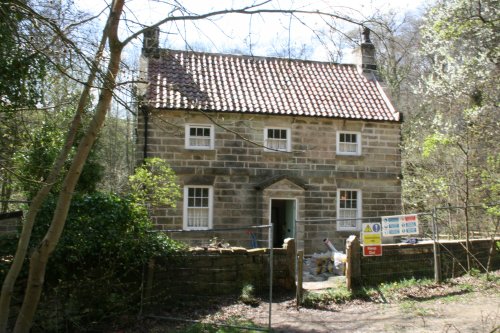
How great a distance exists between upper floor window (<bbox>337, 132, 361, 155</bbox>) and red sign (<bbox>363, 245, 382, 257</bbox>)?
787 cm

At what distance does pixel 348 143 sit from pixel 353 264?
8353 mm

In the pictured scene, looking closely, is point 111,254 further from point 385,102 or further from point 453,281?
point 385,102

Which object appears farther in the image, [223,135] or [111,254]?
[223,135]

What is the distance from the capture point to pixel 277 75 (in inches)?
791

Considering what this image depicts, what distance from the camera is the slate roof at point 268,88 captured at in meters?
17.7

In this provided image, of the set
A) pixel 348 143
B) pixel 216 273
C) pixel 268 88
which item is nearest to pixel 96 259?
pixel 216 273

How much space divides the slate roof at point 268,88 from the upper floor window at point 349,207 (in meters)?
3.03

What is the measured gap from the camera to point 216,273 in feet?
35.2

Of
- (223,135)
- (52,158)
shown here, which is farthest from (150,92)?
(52,158)

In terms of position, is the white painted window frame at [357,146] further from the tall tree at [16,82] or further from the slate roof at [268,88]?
the tall tree at [16,82]

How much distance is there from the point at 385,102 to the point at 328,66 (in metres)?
Result: 3.21

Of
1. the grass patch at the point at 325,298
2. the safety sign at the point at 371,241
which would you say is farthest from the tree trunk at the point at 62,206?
the safety sign at the point at 371,241

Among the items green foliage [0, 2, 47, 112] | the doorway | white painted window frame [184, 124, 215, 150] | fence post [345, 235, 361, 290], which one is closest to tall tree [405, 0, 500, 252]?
fence post [345, 235, 361, 290]

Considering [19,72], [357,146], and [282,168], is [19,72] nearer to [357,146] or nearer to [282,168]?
[282,168]
